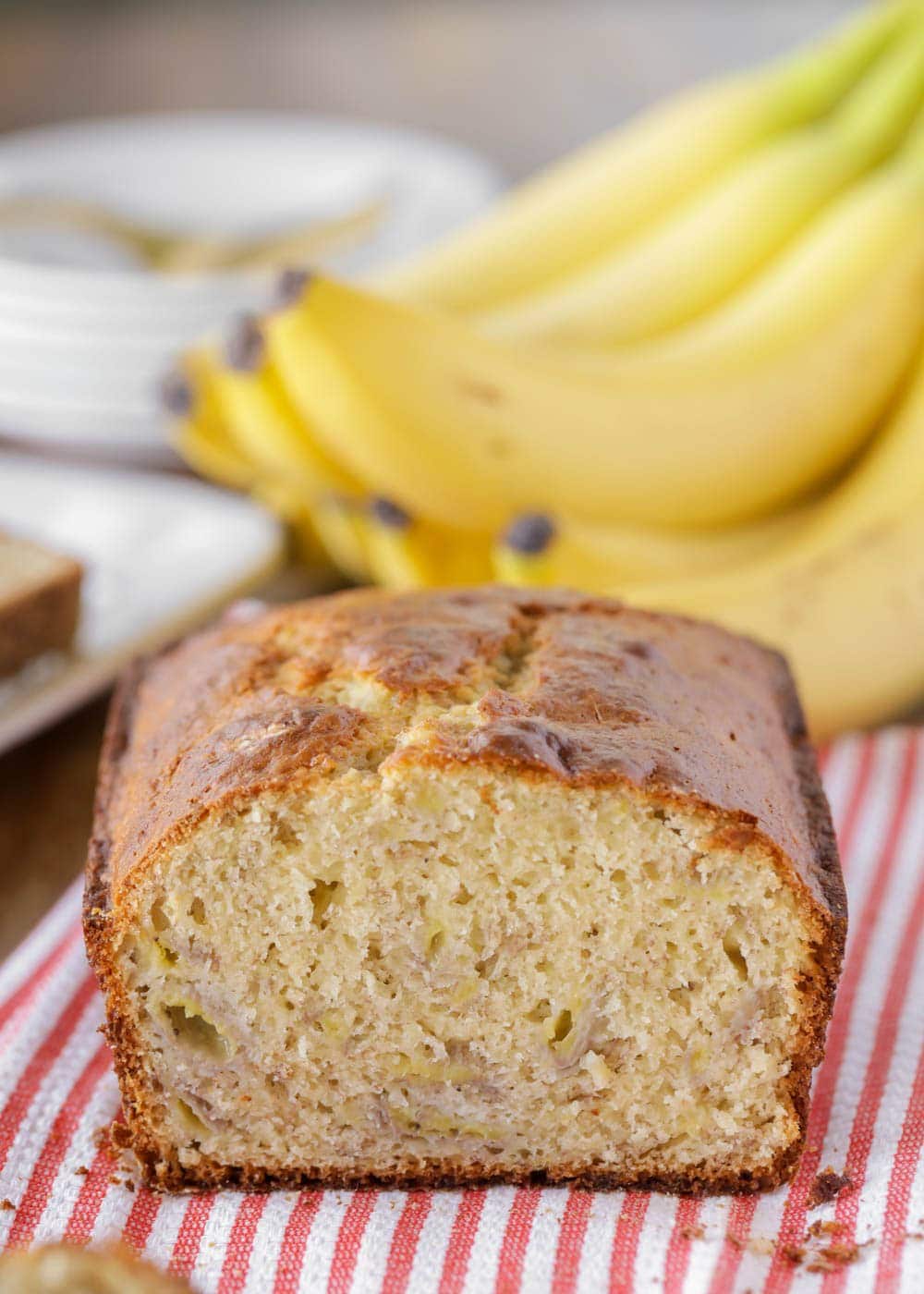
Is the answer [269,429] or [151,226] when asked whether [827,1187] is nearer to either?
[269,429]

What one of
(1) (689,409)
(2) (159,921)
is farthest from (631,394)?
(2) (159,921)

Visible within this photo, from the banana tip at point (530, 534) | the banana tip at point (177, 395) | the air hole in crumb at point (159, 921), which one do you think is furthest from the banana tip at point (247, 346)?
the air hole in crumb at point (159, 921)

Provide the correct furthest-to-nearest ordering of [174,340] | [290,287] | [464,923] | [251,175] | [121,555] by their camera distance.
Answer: [251,175] < [174,340] < [121,555] < [290,287] < [464,923]

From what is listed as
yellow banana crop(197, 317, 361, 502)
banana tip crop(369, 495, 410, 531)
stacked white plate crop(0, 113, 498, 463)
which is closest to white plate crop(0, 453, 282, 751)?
stacked white plate crop(0, 113, 498, 463)

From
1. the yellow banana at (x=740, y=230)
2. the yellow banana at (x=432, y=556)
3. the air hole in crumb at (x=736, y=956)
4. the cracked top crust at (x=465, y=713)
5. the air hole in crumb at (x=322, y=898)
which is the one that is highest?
the yellow banana at (x=740, y=230)

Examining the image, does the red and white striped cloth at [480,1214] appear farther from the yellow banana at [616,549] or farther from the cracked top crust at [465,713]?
the yellow banana at [616,549]
